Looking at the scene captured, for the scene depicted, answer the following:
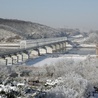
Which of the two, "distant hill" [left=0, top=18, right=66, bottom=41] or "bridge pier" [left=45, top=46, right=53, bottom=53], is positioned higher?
"distant hill" [left=0, top=18, right=66, bottom=41]

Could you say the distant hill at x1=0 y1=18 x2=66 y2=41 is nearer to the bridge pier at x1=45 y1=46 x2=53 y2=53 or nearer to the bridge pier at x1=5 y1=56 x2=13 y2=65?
the bridge pier at x1=45 y1=46 x2=53 y2=53

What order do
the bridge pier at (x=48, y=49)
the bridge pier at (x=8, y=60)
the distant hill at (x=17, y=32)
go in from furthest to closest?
the distant hill at (x=17, y=32)
the bridge pier at (x=48, y=49)
the bridge pier at (x=8, y=60)

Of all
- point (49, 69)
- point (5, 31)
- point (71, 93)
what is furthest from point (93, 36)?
point (71, 93)

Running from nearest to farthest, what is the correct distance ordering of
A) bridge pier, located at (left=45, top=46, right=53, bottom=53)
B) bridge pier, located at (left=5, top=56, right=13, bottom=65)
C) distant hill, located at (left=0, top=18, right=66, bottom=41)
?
bridge pier, located at (left=5, top=56, right=13, bottom=65)
bridge pier, located at (left=45, top=46, right=53, bottom=53)
distant hill, located at (left=0, top=18, right=66, bottom=41)

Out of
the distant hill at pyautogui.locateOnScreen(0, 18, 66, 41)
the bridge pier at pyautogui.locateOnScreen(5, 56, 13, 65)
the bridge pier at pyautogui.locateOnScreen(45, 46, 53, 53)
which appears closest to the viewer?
the bridge pier at pyautogui.locateOnScreen(5, 56, 13, 65)

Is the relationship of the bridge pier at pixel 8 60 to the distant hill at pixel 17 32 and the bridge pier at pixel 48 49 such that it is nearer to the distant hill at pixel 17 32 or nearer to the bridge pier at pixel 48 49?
the bridge pier at pixel 48 49

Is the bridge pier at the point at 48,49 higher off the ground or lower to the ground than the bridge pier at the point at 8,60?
lower

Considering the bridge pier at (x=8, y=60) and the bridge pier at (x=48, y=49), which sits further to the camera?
the bridge pier at (x=48, y=49)

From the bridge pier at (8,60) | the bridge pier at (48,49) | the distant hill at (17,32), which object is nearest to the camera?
the bridge pier at (8,60)

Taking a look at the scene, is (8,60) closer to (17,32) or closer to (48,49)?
(48,49)

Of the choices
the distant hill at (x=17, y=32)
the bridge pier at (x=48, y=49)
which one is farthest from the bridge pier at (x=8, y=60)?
the distant hill at (x=17, y=32)

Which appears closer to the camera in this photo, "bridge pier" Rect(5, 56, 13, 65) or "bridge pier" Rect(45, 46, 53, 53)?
"bridge pier" Rect(5, 56, 13, 65)

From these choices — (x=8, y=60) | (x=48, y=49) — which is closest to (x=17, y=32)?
(x=48, y=49)

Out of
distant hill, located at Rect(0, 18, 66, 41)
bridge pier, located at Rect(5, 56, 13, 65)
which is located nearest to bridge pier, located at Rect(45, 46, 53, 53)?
bridge pier, located at Rect(5, 56, 13, 65)
